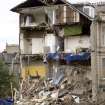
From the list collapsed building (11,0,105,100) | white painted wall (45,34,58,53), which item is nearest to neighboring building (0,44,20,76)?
collapsed building (11,0,105,100)

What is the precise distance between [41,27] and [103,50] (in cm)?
691

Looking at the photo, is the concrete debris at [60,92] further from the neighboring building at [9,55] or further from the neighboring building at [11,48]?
the neighboring building at [11,48]

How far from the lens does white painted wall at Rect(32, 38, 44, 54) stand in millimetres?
45094

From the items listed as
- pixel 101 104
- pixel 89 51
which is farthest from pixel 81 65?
pixel 101 104

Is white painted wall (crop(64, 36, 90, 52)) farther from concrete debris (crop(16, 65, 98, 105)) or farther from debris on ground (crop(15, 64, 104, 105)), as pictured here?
concrete debris (crop(16, 65, 98, 105))

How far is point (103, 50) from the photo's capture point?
40094mm

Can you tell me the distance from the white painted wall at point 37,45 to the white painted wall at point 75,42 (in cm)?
306

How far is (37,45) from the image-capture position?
4541cm

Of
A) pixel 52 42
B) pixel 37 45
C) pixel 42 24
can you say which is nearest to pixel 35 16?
pixel 42 24

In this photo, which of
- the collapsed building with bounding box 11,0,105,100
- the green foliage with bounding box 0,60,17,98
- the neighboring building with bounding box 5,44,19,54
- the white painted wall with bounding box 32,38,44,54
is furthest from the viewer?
the neighboring building with bounding box 5,44,19,54

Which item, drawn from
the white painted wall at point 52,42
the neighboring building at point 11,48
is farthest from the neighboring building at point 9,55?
the white painted wall at point 52,42

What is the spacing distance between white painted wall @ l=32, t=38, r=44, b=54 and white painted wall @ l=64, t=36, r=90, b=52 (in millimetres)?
3064

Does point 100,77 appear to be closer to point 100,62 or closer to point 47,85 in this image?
point 100,62

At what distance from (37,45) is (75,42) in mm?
4586
